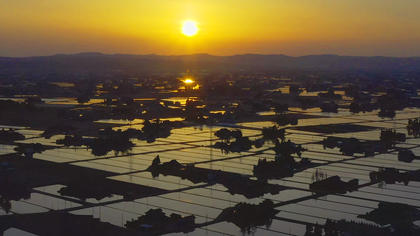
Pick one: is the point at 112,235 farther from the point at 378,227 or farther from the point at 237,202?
the point at 378,227

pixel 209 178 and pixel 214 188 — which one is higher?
pixel 209 178

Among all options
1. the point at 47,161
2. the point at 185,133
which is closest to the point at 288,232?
the point at 47,161

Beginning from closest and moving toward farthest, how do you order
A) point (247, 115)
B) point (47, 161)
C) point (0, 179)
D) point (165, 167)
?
point (0, 179)
point (165, 167)
point (47, 161)
point (247, 115)

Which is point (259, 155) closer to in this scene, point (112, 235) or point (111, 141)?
point (111, 141)

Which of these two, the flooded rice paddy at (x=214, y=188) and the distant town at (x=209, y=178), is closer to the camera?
the distant town at (x=209, y=178)

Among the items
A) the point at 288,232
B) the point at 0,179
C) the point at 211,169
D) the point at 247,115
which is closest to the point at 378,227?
the point at 288,232

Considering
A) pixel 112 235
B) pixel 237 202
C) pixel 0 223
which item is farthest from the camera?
pixel 237 202

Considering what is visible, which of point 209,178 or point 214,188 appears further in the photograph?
point 209,178

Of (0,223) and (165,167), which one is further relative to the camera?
(165,167)

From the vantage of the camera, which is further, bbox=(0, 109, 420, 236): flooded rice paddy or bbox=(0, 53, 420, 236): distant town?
bbox=(0, 109, 420, 236): flooded rice paddy
